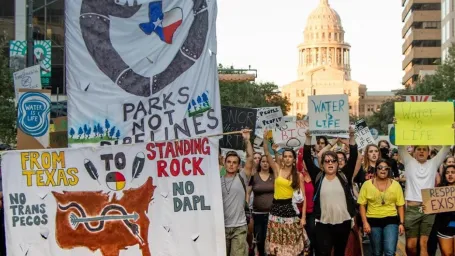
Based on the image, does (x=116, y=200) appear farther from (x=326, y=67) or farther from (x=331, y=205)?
(x=326, y=67)

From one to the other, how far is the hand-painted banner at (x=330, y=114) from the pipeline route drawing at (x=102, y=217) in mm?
3414

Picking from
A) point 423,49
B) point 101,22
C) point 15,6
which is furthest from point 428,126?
point 423,49

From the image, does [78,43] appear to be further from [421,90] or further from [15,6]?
[421,90]

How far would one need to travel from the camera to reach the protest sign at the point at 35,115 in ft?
43.4

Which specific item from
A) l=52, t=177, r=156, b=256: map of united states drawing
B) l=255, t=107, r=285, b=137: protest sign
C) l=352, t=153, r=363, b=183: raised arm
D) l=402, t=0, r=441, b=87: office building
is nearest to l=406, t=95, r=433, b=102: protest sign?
l=255, t=107, r=285, b=137: protest sign

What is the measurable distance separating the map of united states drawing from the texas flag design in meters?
1.51

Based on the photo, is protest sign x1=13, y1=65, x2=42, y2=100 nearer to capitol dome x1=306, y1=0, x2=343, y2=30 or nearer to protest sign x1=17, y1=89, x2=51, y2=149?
protest sign x1=17, y1=89, x2=51, y2=149

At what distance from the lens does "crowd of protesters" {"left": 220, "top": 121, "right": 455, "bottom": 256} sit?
9.77m

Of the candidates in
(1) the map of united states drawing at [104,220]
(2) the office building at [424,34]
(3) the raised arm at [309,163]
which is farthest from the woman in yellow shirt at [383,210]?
(2) the office building at [424,34]

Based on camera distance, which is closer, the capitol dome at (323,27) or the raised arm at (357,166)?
the raised arm at (357,166)

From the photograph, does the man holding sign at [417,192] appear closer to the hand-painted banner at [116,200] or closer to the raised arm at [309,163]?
the raised arm at [309,163]

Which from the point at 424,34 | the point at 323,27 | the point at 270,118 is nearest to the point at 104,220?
the point at 270,118

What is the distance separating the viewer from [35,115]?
1367 cm

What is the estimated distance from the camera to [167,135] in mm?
9359
